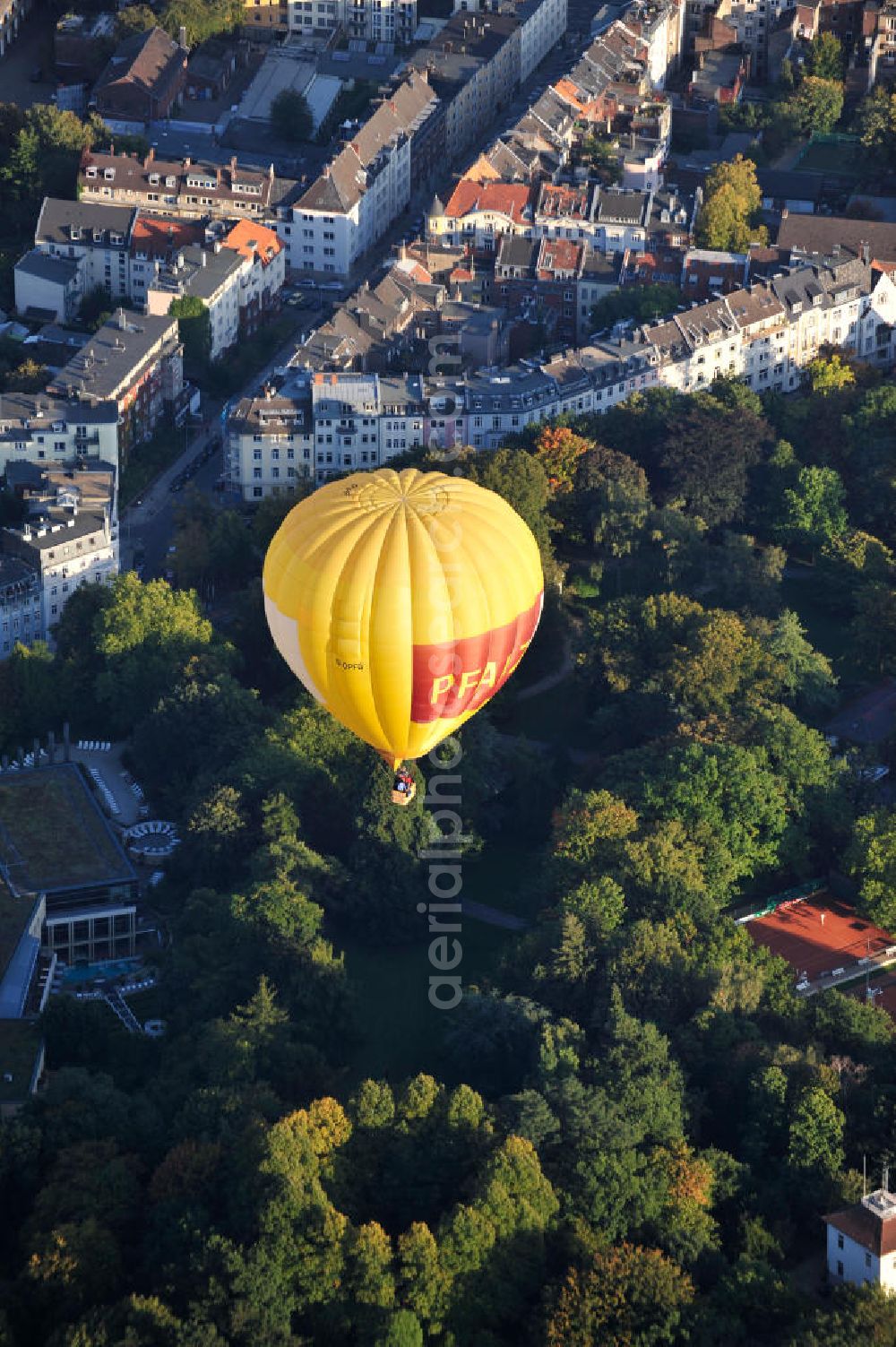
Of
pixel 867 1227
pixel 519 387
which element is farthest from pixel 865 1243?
pixel 519 387

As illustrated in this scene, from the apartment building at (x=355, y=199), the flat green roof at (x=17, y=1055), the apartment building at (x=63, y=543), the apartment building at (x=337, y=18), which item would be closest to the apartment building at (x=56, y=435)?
the apartment building at (x=63, y=543)

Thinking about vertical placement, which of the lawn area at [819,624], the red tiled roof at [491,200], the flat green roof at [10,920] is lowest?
the flat green roof at [10,920]

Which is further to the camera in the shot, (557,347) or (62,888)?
(557,347)

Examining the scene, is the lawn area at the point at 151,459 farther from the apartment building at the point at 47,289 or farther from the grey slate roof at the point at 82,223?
the grey slate roof at the point at 82,223

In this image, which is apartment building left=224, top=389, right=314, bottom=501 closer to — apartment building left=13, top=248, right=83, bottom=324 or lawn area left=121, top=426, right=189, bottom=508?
lawn area left=121, top=426, right=189, bottom=508

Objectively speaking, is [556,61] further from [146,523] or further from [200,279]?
[146,523]

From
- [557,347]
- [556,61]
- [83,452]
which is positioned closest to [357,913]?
[83,452]
